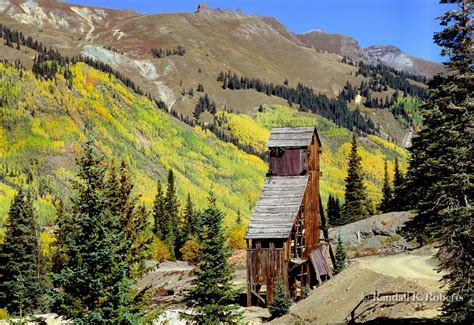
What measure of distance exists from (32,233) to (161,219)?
31.3 metres

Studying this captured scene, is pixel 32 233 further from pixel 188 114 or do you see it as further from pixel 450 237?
pixel 188 114

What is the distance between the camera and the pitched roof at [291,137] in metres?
39.3

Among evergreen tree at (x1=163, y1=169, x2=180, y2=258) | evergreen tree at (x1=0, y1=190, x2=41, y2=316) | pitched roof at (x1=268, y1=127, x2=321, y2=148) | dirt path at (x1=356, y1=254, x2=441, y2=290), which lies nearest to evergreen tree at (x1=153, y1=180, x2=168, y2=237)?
evergreen tree at (x1=163, y1=169, x2=180, y2=258)

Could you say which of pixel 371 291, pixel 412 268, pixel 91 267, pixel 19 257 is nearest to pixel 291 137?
pixel 412 268

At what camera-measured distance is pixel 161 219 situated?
80812 mm

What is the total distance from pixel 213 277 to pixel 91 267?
7.01 m

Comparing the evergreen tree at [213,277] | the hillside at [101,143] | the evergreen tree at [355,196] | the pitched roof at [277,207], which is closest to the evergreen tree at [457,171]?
the evergreen tree at [213,277]

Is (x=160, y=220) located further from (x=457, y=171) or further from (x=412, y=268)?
(x=457, y=171)

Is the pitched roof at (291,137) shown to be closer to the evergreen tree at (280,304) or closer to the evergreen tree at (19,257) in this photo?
the evergreen tree at (280,304)

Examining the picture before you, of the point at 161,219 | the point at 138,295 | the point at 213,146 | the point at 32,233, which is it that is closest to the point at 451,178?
the point at 138,295

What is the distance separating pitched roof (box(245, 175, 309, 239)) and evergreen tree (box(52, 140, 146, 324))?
20.7 meters

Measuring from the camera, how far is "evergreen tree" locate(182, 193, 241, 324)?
21.8 m

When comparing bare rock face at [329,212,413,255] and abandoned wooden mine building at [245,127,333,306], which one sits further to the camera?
bare rock face at [329,212,413,255]

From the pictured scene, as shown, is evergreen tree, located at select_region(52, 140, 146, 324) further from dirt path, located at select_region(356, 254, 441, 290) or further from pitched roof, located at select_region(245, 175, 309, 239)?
pitched roof, located at select_region(245, 175, 309, 239)
